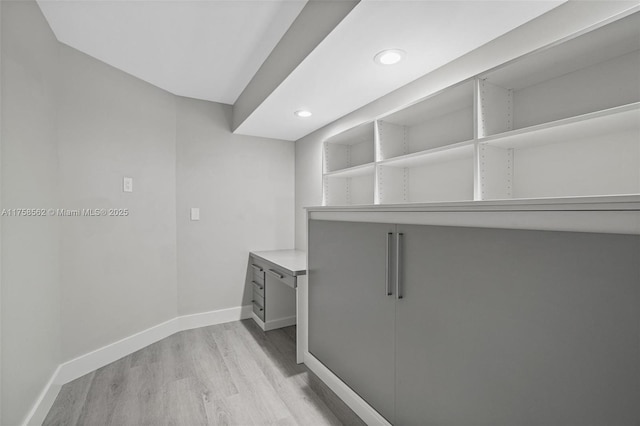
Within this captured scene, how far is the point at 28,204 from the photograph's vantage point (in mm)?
1582

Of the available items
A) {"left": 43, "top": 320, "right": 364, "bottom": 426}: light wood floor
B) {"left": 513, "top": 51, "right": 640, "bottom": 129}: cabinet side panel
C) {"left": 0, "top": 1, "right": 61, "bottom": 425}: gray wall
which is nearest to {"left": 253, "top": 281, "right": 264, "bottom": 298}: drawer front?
{"left": 43, "top": 320, "right": 364, "bottom": 426}: light wood floor

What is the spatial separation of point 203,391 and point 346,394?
37.6 inches

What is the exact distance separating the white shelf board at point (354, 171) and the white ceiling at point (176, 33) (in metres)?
1.07

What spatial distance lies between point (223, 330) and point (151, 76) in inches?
97.0

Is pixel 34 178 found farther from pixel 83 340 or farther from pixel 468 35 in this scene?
pixel 468 35

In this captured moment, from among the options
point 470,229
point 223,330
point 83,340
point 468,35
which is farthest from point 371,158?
point 83,340

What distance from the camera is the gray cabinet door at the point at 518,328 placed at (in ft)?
2.45

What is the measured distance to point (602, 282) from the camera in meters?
0.77

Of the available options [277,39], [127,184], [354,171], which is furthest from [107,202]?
[354,171]

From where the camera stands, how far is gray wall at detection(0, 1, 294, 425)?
1482 mm

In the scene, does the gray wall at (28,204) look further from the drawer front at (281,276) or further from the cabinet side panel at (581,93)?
the cabinet side panel at (581,93)

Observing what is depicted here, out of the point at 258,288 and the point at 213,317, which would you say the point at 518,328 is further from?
the point at 213,317

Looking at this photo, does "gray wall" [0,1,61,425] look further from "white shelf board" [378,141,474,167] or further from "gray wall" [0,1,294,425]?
"white shelf board" [378,141,474,167]

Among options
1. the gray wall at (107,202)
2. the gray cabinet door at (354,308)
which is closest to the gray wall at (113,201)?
the gray wall at (107,202)
